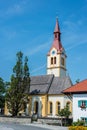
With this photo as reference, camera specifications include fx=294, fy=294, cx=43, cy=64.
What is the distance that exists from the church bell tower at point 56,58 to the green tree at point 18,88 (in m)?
25.3

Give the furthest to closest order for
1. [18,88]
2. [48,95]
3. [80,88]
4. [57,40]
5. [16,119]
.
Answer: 1. [57,40]
2. [48,95]
3. [18,88]
4. [16,119]
5. [80,88]

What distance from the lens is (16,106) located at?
5631 centimetres

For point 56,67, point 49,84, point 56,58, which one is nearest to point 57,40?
point 56,58

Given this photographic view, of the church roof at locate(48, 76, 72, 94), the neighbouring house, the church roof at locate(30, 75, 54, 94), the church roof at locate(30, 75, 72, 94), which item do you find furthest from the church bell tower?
the neighbouring house

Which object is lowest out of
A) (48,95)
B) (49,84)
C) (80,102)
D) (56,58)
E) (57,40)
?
(80,102)

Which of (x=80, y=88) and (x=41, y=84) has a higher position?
(x=41, y=84)

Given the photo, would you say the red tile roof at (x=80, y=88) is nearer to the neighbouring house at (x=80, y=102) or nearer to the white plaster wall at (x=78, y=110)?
the neighbouring house at (x=80, y=102)

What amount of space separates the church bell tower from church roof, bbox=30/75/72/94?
16.6 m

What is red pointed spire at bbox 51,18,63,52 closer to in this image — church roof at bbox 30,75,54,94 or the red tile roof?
church roof at bbox 30,75,54,94

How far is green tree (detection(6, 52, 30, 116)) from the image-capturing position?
5600cm

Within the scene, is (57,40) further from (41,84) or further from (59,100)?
(59,100)

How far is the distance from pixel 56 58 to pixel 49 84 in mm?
23486

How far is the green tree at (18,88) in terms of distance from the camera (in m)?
56.0

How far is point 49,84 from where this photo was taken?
62.4 metres
